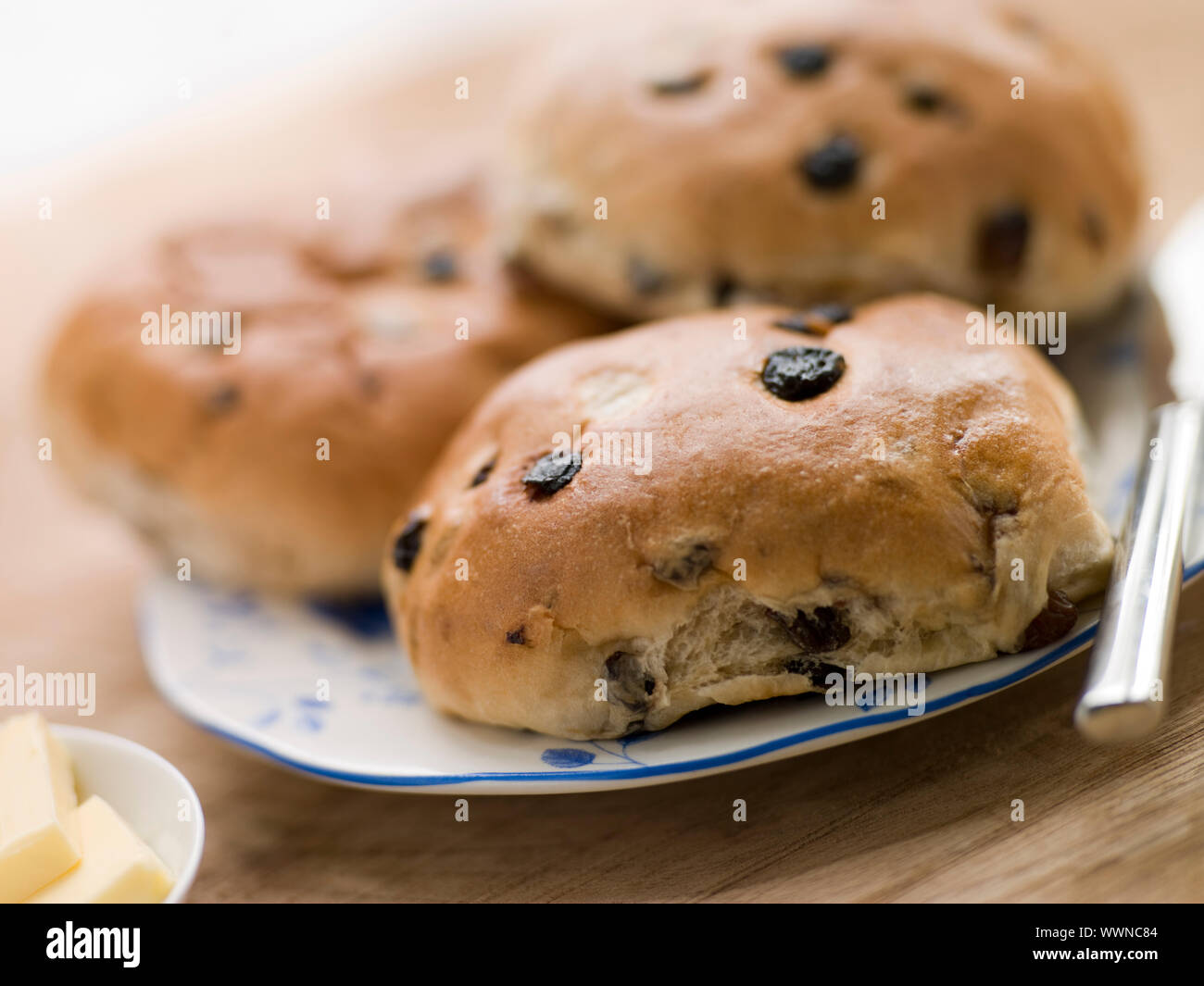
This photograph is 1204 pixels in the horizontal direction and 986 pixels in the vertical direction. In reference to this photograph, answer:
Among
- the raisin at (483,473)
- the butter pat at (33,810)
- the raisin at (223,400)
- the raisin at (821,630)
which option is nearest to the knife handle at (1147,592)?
the raisin at (821,630)

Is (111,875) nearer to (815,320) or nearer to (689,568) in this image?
(689,568)

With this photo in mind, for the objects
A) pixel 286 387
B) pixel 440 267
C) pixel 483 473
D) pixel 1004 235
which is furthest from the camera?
pixel 440 267

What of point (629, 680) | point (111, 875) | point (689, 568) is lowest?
point (111, 875)

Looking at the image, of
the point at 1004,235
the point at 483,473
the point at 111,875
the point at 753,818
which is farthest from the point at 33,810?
the point at 1004,235

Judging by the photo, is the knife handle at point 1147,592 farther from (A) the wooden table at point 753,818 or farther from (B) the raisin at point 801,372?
(B) the raisin at point 801,372
